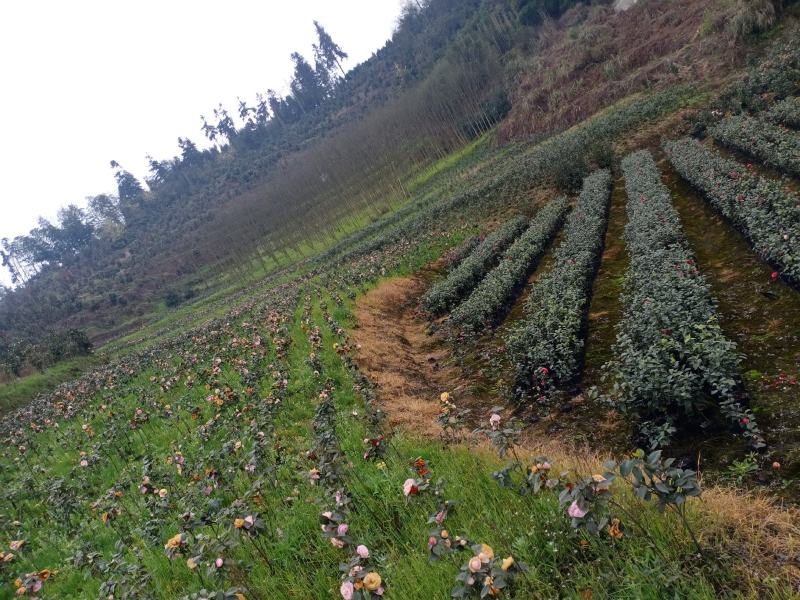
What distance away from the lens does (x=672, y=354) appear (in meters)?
7.39

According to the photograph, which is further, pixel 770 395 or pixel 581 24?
pixel 581 24

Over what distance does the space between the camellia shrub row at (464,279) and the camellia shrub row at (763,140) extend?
10.7 metres

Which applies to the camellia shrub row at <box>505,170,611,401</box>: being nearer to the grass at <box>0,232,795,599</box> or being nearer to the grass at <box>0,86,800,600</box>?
the grass at <box>0,86,800,600</box>

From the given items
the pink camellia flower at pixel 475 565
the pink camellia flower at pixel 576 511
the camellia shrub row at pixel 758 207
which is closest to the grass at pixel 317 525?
the pink camellia flower at pixel 576 511

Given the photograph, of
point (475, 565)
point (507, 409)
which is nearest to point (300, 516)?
point (475, 565)

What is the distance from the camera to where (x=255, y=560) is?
559cm

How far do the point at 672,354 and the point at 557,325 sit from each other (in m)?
3.01

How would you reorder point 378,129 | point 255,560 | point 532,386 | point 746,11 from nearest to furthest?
point 255,560
point 532,386
point 746,11
point 378,129

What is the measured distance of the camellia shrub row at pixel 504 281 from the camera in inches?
581

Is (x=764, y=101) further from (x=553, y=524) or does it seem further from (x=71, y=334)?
(x=71, y=334)

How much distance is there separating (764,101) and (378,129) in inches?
2714

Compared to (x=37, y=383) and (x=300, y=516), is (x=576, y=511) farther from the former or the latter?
(x=37, y=383)

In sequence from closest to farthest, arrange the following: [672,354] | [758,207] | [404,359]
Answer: [672,354] → [758,207] → [404,359]

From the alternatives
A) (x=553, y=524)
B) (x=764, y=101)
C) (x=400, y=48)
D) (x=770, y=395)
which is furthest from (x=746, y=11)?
(x=400, y=48)
